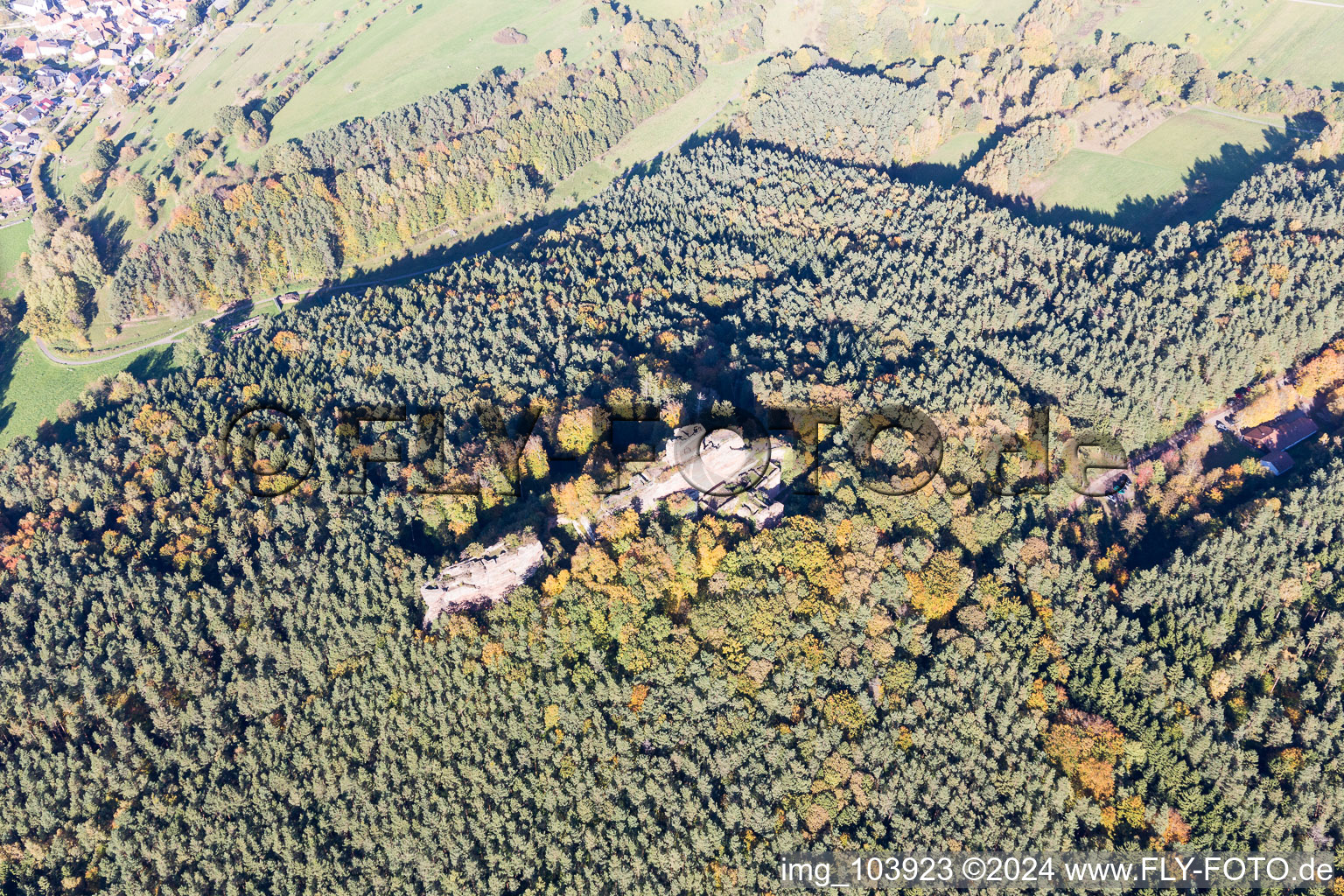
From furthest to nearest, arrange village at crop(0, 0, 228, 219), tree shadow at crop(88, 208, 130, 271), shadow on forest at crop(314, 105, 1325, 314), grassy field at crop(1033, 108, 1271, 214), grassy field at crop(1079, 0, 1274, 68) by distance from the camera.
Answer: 1. village at crop(0, 0, 228, 219)
2. grassy field at crop(1079, 0, 1274, 68)
3. tree shadow at crop(88, 208, 130, 271)
4. grassy field at crop(1033, 108, 1271, 214)
5. shadow on forest at crop(314, 105, 1325, 314)

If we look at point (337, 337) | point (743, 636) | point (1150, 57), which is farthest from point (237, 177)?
point (1150, 57)

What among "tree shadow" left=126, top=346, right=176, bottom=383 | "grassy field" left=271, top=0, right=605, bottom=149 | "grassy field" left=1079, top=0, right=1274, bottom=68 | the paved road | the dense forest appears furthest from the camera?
"grassy field" left=271, top=0, right=605, bottom=149

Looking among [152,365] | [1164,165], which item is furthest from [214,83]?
[1164,165]

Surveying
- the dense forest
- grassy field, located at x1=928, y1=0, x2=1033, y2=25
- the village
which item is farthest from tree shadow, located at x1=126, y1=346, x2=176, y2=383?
grassy field, located at x1=928, y1=0, x2=1033, y2=25

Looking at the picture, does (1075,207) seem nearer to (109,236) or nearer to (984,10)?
(984,10)

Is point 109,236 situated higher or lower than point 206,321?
higher

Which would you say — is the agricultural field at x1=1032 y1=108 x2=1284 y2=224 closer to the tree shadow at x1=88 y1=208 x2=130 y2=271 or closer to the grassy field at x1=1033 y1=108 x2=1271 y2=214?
the grassy field at x1=1033 y1=108 x2=1271 y2=214

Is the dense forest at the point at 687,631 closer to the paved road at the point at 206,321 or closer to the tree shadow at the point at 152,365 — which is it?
the tree shadow at the point at 152,365
